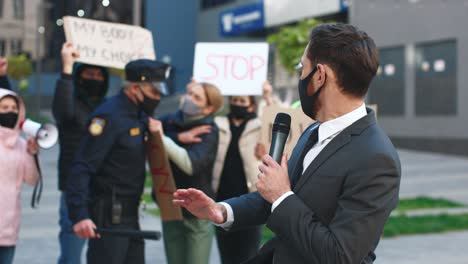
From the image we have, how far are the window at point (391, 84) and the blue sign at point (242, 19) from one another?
11.2 meters

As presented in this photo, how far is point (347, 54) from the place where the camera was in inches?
97.4

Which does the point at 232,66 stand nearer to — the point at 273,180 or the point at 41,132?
the point at 41,132

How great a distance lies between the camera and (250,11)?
40656 millimetres

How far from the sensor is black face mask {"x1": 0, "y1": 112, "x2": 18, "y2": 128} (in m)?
5.25

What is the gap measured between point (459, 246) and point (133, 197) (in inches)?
208

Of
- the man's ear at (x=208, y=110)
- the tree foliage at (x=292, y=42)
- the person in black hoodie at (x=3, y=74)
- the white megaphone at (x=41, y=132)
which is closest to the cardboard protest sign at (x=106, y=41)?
the person in black hoodie at (x=3, y=74)

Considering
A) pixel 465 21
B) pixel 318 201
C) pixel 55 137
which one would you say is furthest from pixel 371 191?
Answer: pixel 465 21

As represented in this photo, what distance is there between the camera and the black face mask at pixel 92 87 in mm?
6125

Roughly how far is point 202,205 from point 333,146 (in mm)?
524

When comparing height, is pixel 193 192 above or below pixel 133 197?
above

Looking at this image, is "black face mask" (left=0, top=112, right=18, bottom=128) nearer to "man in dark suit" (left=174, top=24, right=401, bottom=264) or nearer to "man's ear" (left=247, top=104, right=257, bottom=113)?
"man's ear" (left=247, top=104, right=257, bottom=113)

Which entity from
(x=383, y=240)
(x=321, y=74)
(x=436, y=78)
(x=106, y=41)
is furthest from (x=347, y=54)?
(x=436, y=78)

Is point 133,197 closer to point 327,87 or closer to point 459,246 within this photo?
point 327,87

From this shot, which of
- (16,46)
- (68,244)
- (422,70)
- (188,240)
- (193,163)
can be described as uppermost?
(16,46)
